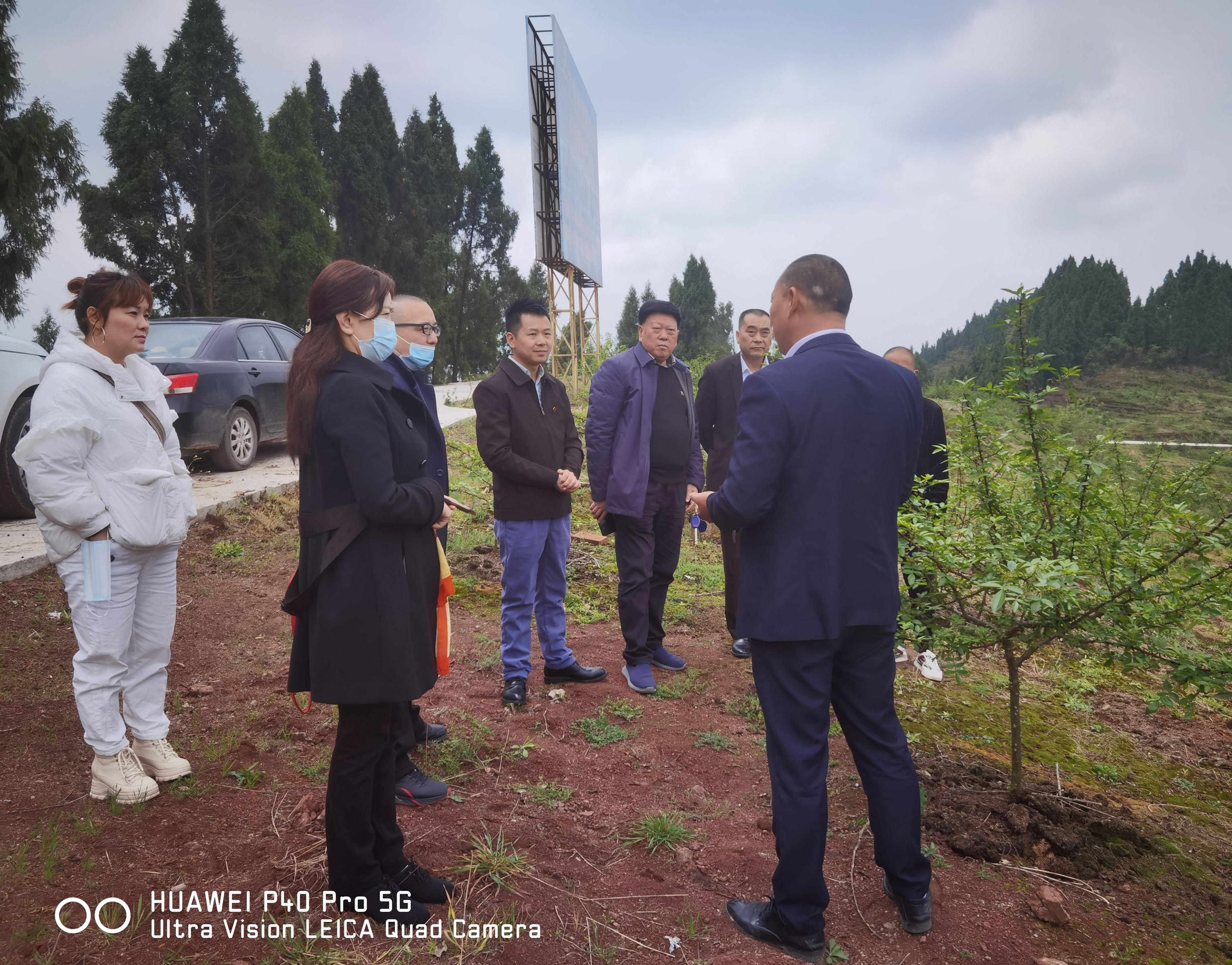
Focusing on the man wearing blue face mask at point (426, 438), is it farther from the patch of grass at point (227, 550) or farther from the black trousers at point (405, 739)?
the patch of grass at point (227, 550)

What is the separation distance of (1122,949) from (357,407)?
278cm

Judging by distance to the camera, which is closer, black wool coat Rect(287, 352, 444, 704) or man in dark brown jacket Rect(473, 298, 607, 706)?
black wool coat Rect(287, 352, 444, 704)

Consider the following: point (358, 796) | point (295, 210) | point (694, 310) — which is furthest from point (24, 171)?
point (694, 310)

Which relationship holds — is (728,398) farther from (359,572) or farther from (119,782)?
(119,782)

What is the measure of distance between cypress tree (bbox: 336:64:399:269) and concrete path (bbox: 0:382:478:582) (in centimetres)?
2021

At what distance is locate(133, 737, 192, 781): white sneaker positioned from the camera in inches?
119

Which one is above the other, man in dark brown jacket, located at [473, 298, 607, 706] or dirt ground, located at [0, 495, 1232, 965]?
man in dark brown jacket, located at [473, 298, 607, 706]

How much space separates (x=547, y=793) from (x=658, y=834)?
0.54 metres

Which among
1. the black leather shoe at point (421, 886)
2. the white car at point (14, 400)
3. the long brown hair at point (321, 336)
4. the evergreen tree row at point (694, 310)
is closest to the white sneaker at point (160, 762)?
the black leather shoe at point (421, 886)

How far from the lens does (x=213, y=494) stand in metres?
6.65

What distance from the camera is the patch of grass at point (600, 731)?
3656 millimetres

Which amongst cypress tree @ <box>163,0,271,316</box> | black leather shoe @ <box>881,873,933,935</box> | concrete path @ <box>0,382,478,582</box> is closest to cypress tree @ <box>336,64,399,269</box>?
cypress tree @ <box>163,0,271,316</box>

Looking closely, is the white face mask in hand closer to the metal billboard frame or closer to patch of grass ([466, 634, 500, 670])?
patch of grass ([466, 634, 500, 670])

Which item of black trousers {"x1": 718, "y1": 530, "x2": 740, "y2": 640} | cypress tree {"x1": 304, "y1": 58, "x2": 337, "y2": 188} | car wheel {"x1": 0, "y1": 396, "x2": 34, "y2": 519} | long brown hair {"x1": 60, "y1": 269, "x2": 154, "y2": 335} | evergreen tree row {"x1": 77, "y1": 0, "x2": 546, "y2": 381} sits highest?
cypress tree {"x1": 304, "y1": 58, "x2": 337, "y2": 188}
